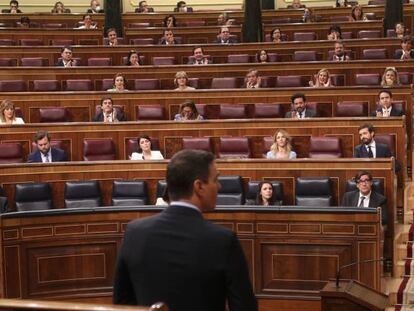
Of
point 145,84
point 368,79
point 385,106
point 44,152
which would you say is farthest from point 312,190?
point 145,84

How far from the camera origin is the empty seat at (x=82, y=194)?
716 centimetres

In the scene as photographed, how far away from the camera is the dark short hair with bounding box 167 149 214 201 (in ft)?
7.78

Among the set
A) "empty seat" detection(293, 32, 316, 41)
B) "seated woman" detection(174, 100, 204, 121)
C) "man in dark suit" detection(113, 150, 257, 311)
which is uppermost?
"empty seat" detection(293, 32, 316, 41)

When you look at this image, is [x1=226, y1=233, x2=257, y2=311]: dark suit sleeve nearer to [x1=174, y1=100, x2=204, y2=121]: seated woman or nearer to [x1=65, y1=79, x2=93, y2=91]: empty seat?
[x1=174, y1=100, x2=204, y2=121]: seated woman

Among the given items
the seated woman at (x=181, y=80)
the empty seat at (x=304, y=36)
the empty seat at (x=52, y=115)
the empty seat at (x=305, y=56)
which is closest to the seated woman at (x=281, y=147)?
the seated woman at (x=181, y=80)

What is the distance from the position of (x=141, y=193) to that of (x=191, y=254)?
189 inches

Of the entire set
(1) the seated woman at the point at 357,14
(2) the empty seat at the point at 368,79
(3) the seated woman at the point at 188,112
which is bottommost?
(3) the seated woman at the point at 188,112

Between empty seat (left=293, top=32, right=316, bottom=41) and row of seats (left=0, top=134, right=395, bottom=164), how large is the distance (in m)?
4.76

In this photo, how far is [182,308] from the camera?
239 centimetres

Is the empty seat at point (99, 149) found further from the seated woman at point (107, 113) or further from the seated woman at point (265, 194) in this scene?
the seated woman at point (265, 194)

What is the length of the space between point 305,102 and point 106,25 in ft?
17.7

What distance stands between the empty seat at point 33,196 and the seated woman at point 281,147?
1897mm

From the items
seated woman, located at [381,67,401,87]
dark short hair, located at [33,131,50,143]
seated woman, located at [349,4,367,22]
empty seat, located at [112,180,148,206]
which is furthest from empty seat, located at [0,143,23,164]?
seated woman, located at [349,4,367,22]

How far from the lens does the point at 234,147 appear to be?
26.6 ft
